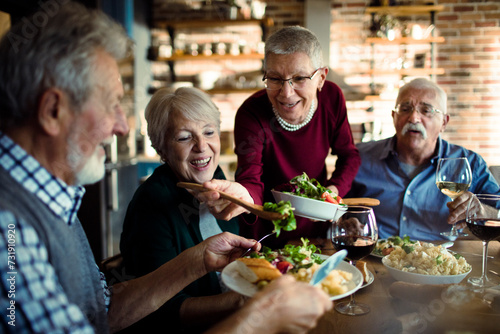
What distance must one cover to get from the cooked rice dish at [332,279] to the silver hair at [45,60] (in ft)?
2.10

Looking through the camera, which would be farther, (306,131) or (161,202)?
(306,131)

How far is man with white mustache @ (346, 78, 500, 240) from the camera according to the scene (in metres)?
2.17

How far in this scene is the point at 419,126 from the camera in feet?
7.20

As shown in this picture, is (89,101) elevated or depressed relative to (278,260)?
elevated

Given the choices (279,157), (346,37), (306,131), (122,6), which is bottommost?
(279,157)

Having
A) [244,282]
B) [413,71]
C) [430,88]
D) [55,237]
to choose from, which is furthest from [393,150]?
[413,71]

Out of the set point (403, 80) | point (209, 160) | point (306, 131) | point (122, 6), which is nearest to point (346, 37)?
point (403, 80)

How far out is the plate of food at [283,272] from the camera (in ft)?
3.05

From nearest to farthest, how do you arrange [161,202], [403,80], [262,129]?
[161,202], [262,129], [403,80]

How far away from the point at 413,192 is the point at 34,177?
191 centimetres

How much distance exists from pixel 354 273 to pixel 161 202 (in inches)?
29.1

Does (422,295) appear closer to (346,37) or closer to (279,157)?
(279,157)

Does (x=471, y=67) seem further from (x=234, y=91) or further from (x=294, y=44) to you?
(x=294, y=44)

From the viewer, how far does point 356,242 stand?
1129 mm
